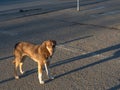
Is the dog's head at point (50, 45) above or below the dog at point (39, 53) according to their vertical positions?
above

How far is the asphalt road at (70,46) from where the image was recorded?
720cm

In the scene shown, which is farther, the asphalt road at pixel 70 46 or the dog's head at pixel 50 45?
the asphalt road at pixel 70 46

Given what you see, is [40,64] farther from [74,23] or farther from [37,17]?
[37,17]

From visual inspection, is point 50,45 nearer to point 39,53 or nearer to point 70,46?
point 39,53

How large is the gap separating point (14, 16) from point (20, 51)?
9.88 metres

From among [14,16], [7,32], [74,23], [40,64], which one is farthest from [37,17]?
[40,64]

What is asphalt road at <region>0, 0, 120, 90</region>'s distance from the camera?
7.20 meters

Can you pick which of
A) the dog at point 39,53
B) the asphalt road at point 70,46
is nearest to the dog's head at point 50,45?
the dog at point 39,53

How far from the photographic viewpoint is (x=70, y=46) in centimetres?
1022

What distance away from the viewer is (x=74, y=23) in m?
14.4

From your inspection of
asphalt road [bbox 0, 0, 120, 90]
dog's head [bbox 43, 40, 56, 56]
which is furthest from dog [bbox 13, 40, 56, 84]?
asphalt road [bbox 0, 0, 120, 90]

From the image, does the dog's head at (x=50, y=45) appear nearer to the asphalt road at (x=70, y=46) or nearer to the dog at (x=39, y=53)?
the dog at (x=39, y=53)

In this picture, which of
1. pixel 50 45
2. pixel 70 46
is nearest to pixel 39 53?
pixel 50 45

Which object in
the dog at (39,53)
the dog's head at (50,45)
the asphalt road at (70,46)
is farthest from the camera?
the asphalt road at (70,46)
